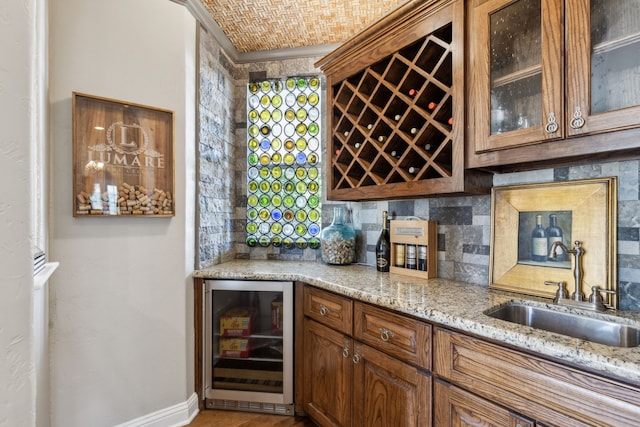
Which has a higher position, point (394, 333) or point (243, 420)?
point (394, 333)

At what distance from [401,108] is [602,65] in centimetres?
91

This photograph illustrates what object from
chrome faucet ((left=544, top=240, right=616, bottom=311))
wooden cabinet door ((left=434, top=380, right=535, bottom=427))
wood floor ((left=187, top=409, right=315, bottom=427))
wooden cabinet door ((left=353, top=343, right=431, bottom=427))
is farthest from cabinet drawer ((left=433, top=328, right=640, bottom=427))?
wood floor ((left=187, top=409, right=315, bottom=427))

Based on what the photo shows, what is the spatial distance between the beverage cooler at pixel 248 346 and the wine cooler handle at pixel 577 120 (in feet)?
5.20

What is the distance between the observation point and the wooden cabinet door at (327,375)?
1612 mm

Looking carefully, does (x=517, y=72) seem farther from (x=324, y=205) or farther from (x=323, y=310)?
(x=324, y=205)

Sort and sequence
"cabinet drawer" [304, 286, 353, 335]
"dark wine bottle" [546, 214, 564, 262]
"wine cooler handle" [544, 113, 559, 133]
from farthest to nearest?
1. "cabinet drawer" [304, 286, 353, 335]
2. "dark wine bottle" [546, 214, 564, 262]
3. "wine cooler handle" [544, 113, 559, 133]

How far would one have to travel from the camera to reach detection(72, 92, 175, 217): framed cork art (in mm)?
1646

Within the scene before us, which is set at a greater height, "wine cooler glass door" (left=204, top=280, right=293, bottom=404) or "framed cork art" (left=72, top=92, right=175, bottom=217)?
"framed cork art" (left=72, top=92, right=175, bottom=217)

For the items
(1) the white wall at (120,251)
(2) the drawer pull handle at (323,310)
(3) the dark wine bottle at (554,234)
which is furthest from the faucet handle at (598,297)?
(1) the white wall at (120,251)

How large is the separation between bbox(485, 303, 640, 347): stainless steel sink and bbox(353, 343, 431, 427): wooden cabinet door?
1.37ft

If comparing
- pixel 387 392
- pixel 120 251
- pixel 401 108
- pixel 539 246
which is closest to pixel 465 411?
pixel 387 392

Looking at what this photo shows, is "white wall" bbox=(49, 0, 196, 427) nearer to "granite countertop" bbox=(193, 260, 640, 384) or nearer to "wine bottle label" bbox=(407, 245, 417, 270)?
"granite countertop" bbox=(193, 260, 640, 384)

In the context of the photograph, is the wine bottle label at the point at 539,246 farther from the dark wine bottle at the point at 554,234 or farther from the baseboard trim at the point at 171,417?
the baseboard trim at the point at 171,417

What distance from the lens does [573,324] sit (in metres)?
1.18
